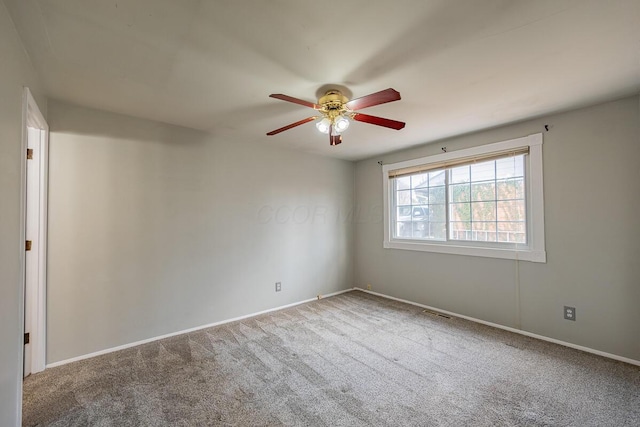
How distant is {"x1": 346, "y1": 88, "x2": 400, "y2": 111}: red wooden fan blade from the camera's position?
1.66m

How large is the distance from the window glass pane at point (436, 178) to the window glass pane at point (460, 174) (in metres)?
0.14

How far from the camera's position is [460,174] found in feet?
11.7

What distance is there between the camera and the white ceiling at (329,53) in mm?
1398

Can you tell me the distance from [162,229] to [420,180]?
349 cm

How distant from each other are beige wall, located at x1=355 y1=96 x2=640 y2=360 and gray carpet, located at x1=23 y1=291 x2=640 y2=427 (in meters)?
0.26

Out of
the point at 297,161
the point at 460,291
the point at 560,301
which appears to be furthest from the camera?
the point at 297,161

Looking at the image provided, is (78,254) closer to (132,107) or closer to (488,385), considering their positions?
(132,107)

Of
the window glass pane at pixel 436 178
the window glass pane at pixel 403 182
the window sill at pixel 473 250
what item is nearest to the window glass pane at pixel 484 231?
the window sill at pixel 473 250

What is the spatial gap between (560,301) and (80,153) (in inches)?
195

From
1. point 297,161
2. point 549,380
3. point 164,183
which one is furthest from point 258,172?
point 549,380

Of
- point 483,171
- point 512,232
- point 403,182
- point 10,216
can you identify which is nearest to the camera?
point 10,216

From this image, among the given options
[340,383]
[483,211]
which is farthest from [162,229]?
[483,211]

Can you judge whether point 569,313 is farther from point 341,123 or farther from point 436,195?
point 341,123

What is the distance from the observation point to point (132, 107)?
2574mm
